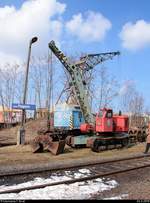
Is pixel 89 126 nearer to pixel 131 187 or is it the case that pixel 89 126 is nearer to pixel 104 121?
pixel 104 121

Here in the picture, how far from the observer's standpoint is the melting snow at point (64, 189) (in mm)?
9719

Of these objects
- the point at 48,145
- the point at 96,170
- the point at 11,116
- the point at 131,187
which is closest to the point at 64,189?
the point at 131,187

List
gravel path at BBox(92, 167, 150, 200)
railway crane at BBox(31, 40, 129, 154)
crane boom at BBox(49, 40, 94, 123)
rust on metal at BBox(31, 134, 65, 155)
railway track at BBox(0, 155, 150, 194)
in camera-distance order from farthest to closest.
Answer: crane boom at BBox(49, 40, 94, 123) → railway crane at BBox(31, 40, 129, 154) → rust on metal at BBox(31, 134, 65, 155) → railway track at BBox(0, 155, 150, 194) → gravel path at BBox(92, 167, 150, 200)

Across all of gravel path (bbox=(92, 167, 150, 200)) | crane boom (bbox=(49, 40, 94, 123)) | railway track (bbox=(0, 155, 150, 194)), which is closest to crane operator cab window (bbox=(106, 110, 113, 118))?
crane boom (bbox=(49, 40, 94, 123))

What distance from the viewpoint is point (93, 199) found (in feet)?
31.4

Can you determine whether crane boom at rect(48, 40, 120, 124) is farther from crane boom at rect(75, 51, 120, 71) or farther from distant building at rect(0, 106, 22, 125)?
distant building at rect(0, 106, 22, 125)

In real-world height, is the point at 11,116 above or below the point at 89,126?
above

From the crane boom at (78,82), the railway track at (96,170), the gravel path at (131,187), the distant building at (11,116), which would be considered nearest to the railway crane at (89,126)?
the crane boom at (78,82)

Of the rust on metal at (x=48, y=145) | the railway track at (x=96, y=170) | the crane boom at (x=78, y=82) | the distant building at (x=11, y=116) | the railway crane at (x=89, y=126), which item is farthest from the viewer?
the distant building at (x=11, y=116)

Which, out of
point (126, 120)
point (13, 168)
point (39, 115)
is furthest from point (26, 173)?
point (39, 115)

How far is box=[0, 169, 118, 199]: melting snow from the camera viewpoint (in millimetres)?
9719

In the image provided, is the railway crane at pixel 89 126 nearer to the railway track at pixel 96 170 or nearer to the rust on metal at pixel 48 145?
the rust on metal at pixel 48 145

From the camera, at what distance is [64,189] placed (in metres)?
10.8

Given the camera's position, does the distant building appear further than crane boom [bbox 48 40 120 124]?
Yes
